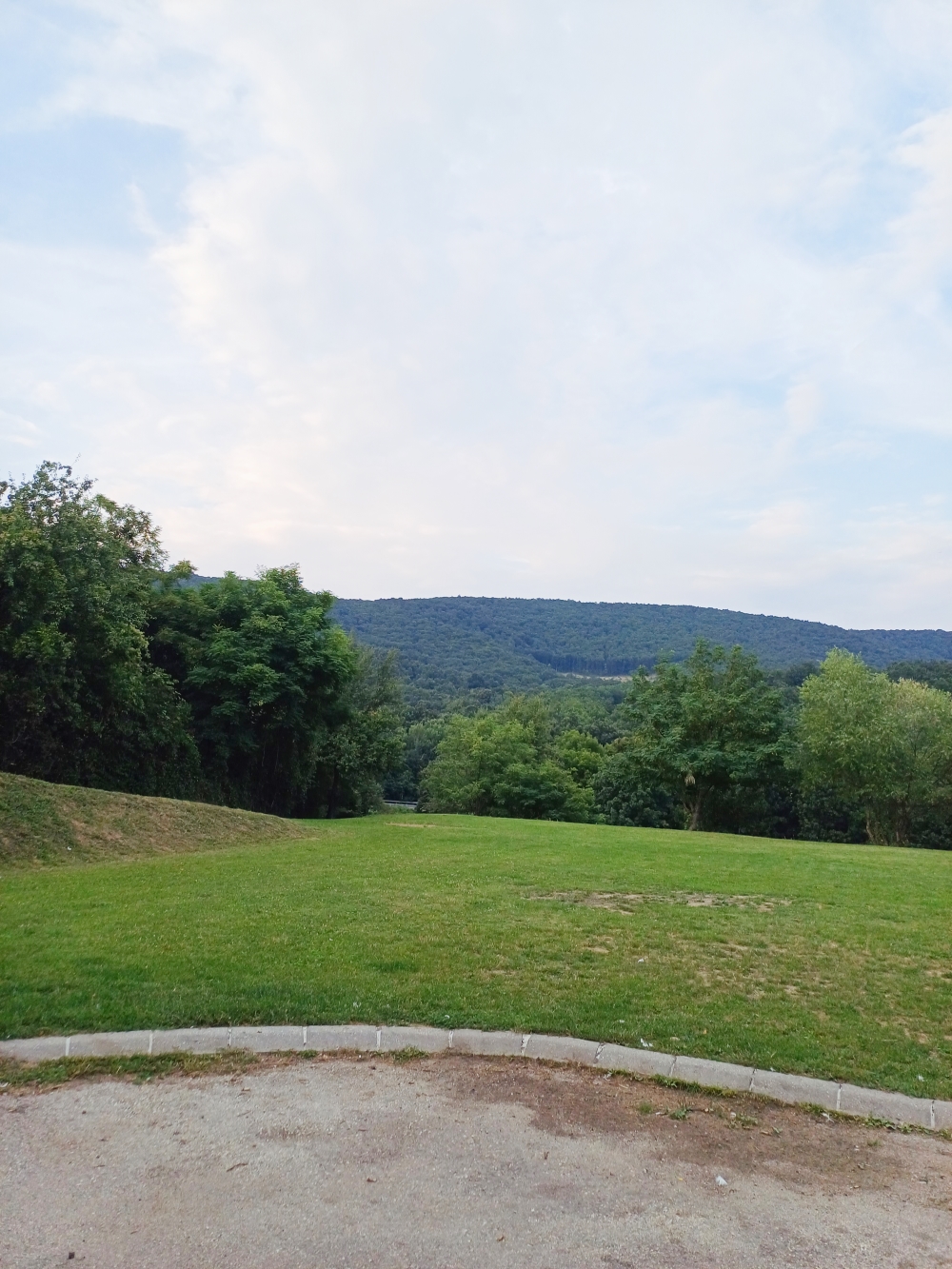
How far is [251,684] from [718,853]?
17.8m

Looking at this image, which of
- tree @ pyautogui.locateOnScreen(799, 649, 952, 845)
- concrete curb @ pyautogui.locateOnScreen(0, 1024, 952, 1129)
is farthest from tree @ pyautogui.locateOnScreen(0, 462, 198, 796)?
tree @ pyautogui.locateOnScreen(799, 649, 952, 845)

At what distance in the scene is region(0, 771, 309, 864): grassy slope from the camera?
52.8 feet

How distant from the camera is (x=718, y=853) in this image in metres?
20.1

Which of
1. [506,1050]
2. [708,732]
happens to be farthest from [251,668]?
[506,1050]

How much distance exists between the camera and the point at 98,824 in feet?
59.0

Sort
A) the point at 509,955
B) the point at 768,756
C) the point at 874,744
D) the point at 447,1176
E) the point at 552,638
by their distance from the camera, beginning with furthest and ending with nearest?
the point at 552,638
the point at 768,756
the point at 874,744
the point at 509,955
the point at 447,1176

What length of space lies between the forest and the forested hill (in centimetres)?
8383

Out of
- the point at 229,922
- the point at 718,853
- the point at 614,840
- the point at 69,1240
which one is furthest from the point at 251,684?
the point at 69,1240

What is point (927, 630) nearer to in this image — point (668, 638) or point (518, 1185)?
point (668, 638)

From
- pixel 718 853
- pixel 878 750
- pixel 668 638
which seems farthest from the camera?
pixel 668 638

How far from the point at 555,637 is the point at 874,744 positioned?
13782cm

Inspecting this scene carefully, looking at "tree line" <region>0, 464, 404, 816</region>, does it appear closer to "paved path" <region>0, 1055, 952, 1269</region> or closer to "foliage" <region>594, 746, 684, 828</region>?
"paved path" <region>0, 1055, 952, 1269</region>

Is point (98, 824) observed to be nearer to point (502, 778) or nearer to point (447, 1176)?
point (447, 1176)

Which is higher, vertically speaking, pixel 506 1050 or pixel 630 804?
pixel 506 1050
